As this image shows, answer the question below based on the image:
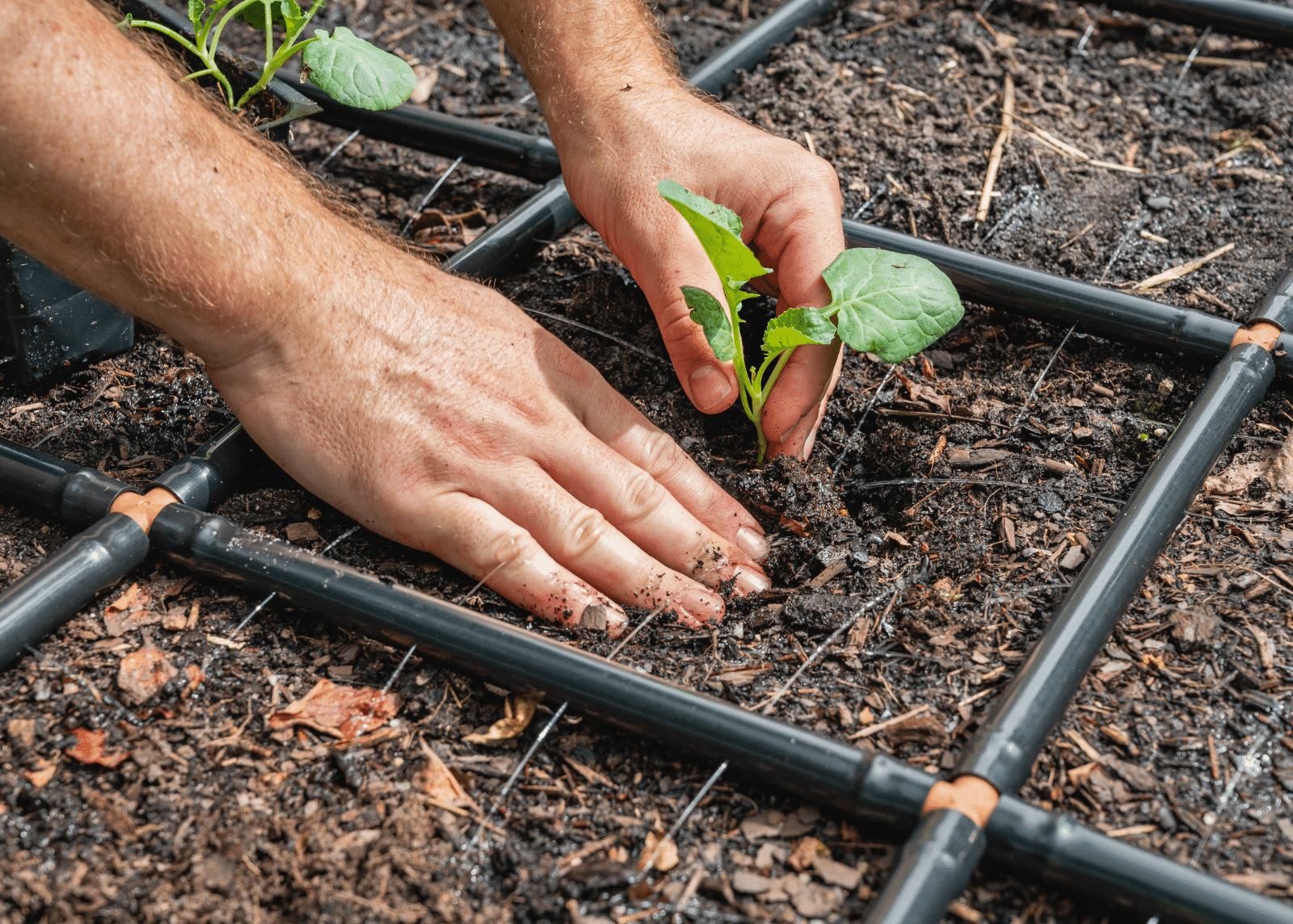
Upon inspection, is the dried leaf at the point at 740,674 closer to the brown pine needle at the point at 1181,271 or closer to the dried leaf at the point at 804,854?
the dried leaf at the point at 804,854

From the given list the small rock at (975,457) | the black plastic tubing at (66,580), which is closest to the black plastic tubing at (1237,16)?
the small rock at (975,457)

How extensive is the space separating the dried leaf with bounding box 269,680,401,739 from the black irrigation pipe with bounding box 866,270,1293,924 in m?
0.60

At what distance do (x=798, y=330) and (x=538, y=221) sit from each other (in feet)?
2.45

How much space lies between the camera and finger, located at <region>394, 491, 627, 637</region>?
52.4 inches

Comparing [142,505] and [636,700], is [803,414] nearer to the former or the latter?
[636,700]

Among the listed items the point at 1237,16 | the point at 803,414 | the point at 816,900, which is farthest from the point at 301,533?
the point at 1237,16

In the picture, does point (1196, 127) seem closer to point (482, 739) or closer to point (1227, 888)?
point (1227, 888)

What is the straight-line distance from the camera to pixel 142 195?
4.10ft

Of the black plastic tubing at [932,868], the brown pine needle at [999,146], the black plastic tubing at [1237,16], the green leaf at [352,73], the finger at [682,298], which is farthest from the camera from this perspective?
the black plastic tubing at [1237,16]

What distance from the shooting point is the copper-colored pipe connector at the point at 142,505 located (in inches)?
52.1

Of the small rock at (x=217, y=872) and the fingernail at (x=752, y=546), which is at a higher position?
the fingernail at (x=752, y=546)

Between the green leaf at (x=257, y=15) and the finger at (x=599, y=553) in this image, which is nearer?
the finger at (x=599, y=553)

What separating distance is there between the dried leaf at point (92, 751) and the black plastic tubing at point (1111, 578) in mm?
905

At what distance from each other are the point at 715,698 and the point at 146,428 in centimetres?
103
